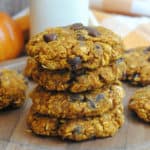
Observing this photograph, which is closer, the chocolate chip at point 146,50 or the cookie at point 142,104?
the cookie at point 142,104

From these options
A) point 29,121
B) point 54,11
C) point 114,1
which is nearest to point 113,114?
point 29,121

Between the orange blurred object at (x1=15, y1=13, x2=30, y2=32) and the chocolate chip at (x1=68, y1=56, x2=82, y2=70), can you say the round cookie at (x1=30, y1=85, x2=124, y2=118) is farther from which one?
the orange blurred object at (x1=15, y1=13, x2=30, y2=32)

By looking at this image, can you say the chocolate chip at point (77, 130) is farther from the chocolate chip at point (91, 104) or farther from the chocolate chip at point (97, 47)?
the chocolate chip at point (97, 47)

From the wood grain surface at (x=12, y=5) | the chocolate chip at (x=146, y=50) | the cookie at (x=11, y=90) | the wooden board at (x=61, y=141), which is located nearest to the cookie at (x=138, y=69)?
the chocolate chip at (x=146, y=50)

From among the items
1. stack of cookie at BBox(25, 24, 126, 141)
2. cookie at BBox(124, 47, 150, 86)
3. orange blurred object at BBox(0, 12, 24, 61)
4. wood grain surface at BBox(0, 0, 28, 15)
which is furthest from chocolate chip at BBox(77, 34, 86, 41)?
wood grain surface at BBox(0, 0, 28, 15)

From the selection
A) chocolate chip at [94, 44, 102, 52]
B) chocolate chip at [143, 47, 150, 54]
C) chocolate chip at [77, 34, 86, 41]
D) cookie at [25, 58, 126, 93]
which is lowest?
chocolate chip at [143, 47, 150, 54]

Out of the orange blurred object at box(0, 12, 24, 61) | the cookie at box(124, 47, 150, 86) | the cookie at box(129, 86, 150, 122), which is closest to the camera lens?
the cookie at box(129, 86, 150, 122)

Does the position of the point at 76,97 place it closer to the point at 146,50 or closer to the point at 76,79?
the point at 76,79
